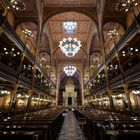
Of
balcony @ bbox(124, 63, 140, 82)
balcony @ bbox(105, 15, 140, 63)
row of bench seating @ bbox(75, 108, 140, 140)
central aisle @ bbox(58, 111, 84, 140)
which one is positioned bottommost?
central aisle @ bbox(58, 111, 84, 140)

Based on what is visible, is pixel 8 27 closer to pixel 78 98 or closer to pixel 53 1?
pixel 53 1

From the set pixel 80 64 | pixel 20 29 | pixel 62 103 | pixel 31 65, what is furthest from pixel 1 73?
pixel 62 103

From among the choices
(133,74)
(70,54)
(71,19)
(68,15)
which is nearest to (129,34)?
(133,74)

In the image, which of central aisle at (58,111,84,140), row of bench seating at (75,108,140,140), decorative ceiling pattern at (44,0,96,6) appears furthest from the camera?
decorative ceiling pattern at (44,0,96,6)

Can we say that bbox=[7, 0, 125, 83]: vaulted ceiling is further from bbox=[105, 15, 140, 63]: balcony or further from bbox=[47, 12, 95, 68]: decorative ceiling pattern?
bbox=[105, 15, 140, 63]: balcony

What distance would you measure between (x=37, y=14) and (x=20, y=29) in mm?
3620

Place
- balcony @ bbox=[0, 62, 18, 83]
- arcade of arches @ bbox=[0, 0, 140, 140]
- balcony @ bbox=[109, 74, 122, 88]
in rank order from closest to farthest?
arcade of arches @ bbox=[0, 0, 140, 140] → balcony @ bbox=[0, 62, 18, 83] → balcony @ bbox=[109, 74, 122, 88]

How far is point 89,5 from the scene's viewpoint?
17.2 metres

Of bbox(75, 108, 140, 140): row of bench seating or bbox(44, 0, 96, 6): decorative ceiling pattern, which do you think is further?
bbox(44, 0, 96, 6): decorative ceiling pattern

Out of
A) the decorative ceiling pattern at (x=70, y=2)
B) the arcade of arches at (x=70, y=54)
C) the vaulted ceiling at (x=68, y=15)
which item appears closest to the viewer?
the arcade of arches at (x=70, y=54)

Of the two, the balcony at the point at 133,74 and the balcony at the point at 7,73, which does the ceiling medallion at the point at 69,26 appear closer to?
the balcony at the point at 7,73

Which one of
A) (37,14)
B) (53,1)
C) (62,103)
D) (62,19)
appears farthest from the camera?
(62,103)

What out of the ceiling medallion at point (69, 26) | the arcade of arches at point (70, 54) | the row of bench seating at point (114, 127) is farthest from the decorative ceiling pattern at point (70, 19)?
the row of bench seating at point (114, 127)

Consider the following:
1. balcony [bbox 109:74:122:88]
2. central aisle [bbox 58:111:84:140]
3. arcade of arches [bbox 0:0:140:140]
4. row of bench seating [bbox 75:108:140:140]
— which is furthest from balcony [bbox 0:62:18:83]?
balcony [bbox 109:74:122:88]
